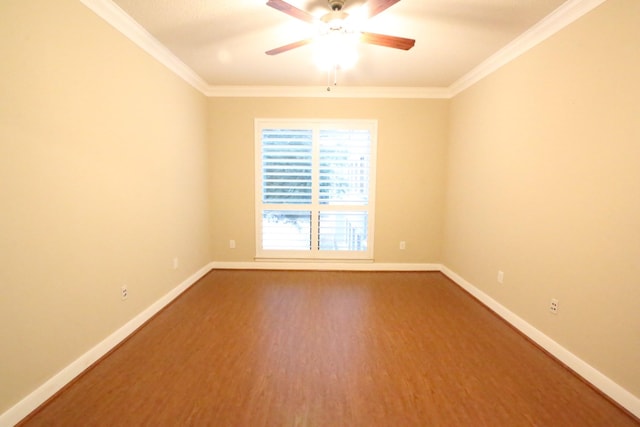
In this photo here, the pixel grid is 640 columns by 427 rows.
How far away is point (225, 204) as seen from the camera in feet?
12.6

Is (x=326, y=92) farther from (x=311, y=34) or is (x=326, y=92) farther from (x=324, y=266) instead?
(x=324, y=266)

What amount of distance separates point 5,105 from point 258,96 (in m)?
2.68

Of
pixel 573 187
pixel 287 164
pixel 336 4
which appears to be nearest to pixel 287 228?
pixel 287 164

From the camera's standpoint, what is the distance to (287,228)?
12.7 feet

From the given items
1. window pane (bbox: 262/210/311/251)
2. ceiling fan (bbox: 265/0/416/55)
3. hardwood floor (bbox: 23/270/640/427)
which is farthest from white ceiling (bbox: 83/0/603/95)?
hardwood floor (bbox: 23/270/640/427)

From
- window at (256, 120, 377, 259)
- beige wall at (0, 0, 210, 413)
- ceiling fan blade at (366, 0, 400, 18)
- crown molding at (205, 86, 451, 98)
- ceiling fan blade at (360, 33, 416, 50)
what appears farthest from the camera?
window at (256, 120, 377, 259)

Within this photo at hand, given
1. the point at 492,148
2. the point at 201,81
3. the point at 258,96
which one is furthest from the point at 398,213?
the point at 201,81

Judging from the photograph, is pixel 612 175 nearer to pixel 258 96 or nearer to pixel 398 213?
pixel 398 213

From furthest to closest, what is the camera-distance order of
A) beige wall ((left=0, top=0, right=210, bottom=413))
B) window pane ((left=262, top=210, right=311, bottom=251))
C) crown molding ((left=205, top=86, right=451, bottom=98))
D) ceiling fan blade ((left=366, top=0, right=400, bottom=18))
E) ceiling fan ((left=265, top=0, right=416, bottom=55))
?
window pane ((left=262, top=210, right=311, bottom=251)) < crown molding ((left=205, top=86, right=451, bottom=98)) < ceiling fan ((left=265, top=0, right=416, bottom=55)) < ceiling fan blade ((left=366, top=0, right=400, bottom=18)) < beige wall ((left=0, top=0, right=210, bottom=413))

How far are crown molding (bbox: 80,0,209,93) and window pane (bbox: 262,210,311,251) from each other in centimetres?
198

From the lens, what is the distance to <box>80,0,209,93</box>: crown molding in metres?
1.90

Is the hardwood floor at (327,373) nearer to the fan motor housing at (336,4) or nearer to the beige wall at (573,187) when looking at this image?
the beige wall at (573,187)

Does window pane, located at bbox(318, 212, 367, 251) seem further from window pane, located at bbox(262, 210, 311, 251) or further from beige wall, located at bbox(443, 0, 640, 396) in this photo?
beige wall, located at bbox(443, 0, 640, 396)

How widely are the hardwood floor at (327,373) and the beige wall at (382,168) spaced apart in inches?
46.8
